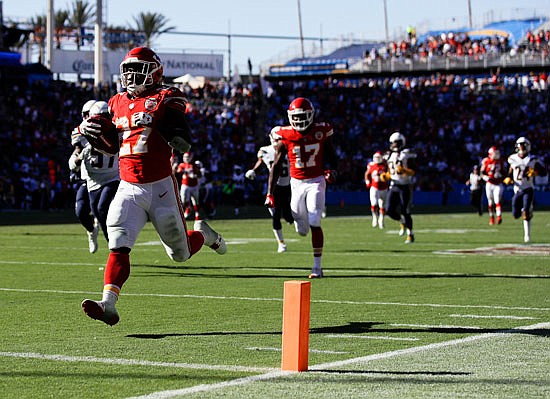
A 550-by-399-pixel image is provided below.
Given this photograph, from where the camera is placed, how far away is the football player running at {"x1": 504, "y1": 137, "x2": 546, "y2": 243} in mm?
19109

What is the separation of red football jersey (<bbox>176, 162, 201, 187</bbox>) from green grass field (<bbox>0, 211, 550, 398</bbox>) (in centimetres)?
1110

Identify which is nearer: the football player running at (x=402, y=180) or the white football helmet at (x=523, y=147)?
the football player running at (x=402, y=180)

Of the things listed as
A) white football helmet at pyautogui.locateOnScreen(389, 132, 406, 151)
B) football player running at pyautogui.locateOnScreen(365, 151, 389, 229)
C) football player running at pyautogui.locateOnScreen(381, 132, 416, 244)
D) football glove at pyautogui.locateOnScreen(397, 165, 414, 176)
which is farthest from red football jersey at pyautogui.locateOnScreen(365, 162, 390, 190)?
football glove at pyautogui.locateOnScreen(397, 165, 414, 176)

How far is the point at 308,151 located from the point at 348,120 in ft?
115

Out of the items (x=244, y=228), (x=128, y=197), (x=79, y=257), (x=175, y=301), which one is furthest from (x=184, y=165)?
(x=128, y=197)

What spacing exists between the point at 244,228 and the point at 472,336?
1678 centimetres

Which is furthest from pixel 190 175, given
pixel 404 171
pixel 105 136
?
pixel 105 136

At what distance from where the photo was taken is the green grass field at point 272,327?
574 centimetres

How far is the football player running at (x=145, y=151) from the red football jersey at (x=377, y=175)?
1831 cm

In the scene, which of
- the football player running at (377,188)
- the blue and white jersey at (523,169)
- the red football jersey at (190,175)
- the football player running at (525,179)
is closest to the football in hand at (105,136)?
the football player running at (525,179)

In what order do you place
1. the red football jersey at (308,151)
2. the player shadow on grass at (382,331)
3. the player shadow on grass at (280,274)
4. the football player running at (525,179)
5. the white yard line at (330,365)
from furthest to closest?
1. the football player running at (525,179)
2. the red football jersey at (308,151)
3. the player shadow on grass at (280,274)
4. the player shadow on grass at (382,331)
5. the white yard line at (330,365)

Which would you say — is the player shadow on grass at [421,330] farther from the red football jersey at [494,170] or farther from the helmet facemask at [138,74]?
the red football jersey at [494,170]

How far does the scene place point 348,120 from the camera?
47.9 metres

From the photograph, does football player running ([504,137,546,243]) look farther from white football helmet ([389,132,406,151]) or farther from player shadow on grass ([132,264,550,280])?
player shadow on grass ([132,264,550,280])
